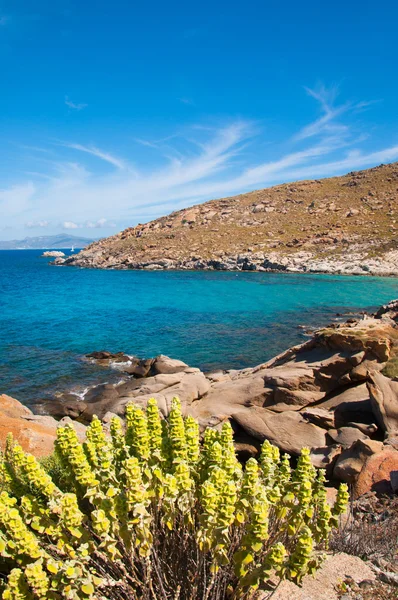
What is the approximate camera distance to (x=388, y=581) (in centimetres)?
464

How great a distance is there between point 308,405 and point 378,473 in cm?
529

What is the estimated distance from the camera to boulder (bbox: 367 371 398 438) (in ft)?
34.3

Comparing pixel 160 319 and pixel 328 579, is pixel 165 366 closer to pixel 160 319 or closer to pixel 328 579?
pixel 160 319

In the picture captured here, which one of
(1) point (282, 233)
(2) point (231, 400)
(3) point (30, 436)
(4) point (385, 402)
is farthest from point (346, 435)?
(1) point (282, 233)

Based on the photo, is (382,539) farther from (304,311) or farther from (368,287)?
(368,287)

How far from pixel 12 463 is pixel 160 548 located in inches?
74.0

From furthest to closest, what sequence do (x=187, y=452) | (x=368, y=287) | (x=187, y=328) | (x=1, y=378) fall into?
(x=368, y=287)
(x=187, y=328)
(x=1, y=378)
(x=187, y=452)

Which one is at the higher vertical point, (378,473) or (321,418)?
(378,473)

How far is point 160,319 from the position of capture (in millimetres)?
38906

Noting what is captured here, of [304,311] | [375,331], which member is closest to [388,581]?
[375,331]

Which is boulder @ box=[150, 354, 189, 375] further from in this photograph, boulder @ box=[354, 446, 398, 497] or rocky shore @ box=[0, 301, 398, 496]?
boulder @ box=[354, 446, 398, 497]

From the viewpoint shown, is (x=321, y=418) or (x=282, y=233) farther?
(x=282, y=233)

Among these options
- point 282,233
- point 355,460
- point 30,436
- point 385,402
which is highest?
point 282,233

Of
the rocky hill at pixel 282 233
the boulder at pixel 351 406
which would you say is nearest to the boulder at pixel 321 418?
the boulder at pixel 351 406
